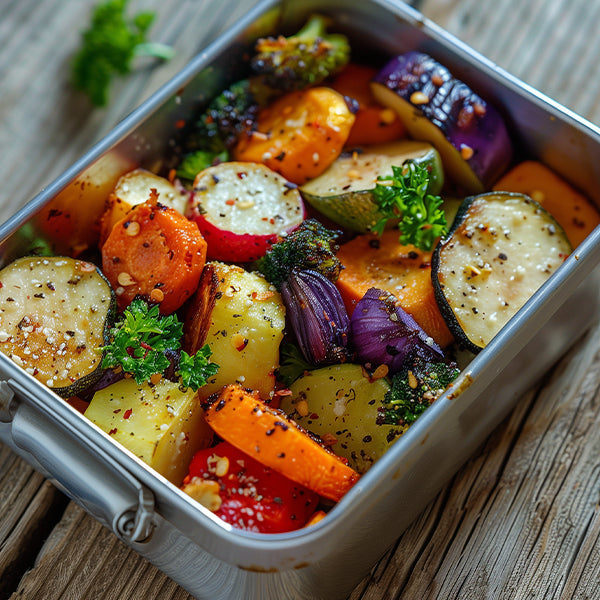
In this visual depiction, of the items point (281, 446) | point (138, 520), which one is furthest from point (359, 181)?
point (138, 520)

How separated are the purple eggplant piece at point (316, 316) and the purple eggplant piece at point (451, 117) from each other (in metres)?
0.52

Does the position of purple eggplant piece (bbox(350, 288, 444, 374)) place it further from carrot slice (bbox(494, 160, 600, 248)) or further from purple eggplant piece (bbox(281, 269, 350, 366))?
carrot slice (bbox(494, 160, 600, 248))

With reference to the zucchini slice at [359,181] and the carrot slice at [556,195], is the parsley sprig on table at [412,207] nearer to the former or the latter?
the zucchini slice at [359,181]

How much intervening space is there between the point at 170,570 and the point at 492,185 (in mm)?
1172

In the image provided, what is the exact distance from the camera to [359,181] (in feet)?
6.05

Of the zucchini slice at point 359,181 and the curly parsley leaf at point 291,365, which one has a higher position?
the zucchini slice at point 359,181

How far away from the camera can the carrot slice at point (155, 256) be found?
1645 mm

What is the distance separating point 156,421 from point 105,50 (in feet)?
4.38

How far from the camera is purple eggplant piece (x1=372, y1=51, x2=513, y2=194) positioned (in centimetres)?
187

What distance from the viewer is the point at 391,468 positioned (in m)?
1.35

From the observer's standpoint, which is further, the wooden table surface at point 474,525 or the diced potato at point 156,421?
the wooden table surface at point 474,525

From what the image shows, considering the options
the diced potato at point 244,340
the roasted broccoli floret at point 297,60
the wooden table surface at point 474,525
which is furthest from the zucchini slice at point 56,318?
the roasted broccoli floret at point 297,60

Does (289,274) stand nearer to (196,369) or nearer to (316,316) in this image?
(316,316)

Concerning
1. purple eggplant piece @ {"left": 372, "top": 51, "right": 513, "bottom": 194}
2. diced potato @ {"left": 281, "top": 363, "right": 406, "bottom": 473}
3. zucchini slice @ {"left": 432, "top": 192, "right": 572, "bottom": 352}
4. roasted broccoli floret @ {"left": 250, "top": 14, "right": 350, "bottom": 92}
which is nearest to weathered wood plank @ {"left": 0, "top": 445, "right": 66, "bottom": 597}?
diced potato @ {"left": 281, "top": 363, "right": 406, "bottom": 473}
